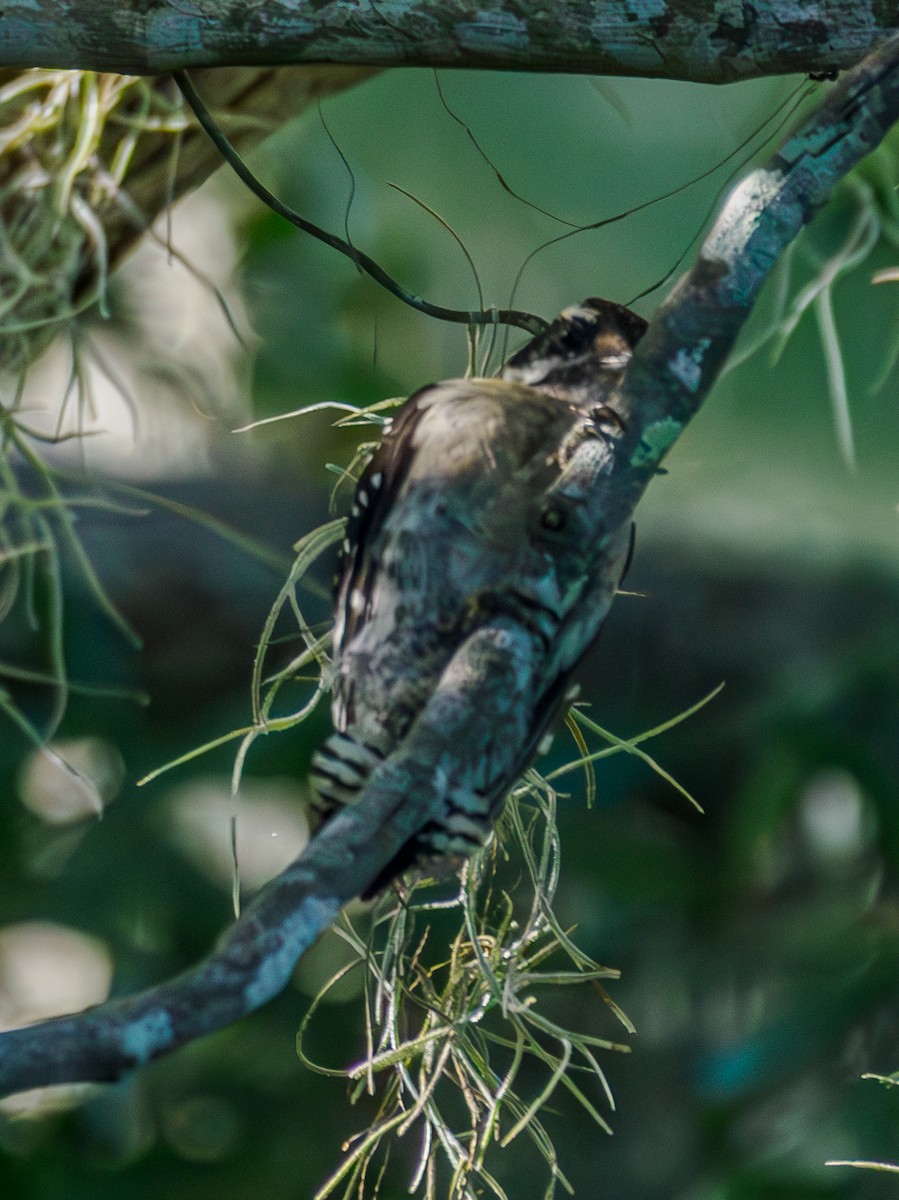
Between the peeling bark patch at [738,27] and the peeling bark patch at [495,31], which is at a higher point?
the peeling bark patch at [738,27]

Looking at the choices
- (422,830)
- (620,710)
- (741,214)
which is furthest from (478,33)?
(620,710)

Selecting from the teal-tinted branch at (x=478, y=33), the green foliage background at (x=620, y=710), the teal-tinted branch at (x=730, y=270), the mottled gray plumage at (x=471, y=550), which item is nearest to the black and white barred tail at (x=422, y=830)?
the mottled gray plumage at (x=471, y=550)

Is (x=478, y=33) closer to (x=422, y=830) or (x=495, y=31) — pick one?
(x=495, y=31)

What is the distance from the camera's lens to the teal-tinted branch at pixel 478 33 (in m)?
0.44

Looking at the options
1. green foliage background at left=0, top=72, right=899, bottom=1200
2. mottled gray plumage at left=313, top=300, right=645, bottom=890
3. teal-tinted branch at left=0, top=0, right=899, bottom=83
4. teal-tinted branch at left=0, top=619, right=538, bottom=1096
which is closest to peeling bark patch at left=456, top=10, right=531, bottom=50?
teal-tinted branch at left=0, top=0, right=899, bottom=83

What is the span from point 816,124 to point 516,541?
0.18m

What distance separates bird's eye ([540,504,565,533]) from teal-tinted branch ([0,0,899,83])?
185 mm

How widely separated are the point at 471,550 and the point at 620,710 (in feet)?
3.64

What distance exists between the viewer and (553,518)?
0.40 metres

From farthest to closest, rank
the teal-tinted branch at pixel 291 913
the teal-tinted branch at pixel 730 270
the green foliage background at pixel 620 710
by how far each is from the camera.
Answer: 1. the green foliage background at pixel 620 710
2. the teal-tinted branch at pixel 730 270
3. the teal-tinted branch at pixel 291 913

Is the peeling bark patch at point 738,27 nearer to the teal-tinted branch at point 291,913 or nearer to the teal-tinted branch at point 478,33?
the teal-tinted branch at point 478,33

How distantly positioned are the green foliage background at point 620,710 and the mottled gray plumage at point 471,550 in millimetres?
804

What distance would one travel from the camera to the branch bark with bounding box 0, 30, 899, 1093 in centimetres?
27

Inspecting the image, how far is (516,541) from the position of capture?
0.41m
